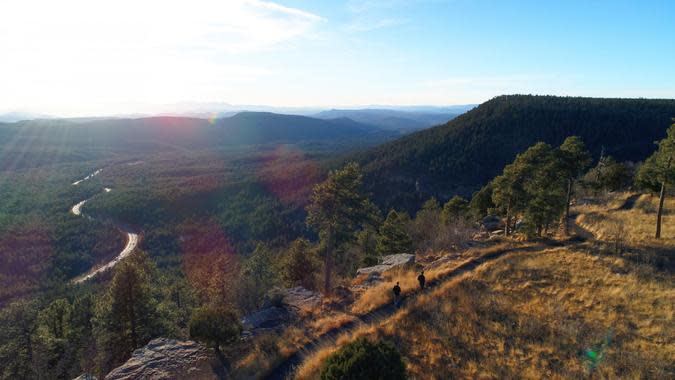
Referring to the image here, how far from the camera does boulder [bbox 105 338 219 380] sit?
18234 millimetres

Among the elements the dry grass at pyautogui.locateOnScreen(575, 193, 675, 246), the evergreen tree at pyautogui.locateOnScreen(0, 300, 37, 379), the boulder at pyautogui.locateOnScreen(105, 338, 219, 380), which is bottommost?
the evergreen tree at pyautogui.locateOnScreen(0, 300, 37, 379)

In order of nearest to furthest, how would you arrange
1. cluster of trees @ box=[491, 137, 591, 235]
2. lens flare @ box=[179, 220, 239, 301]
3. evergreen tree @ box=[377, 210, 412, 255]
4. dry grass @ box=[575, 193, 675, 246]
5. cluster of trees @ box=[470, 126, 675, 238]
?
dry grass @ box=[575, 193, 675, 246], cluster of trees @ box=[470, 126, 675, 238], cluster of trees @ box=[491, 137, 591, 235], evergreen tree @ box=[377, 210, 412, 255], lens flare @ box=[179, 220, 239, 301]

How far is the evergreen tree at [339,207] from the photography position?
32.1 m

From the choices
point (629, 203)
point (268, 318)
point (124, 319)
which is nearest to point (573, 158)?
point (629, 203)

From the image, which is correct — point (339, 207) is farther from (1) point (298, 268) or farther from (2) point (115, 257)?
(2) point (115, 257)

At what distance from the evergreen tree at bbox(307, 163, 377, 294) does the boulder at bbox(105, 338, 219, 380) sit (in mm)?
13504

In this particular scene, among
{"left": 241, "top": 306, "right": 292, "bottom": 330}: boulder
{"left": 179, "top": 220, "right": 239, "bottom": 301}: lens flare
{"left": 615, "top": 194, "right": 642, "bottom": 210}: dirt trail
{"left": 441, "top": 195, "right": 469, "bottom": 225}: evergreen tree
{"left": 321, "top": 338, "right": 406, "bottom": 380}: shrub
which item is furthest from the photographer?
{"left": 179, "top": 220, "right": 239, "bottom": 301}: lens flare

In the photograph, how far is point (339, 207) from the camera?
32469mm

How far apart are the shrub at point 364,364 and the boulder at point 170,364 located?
10.1 meters

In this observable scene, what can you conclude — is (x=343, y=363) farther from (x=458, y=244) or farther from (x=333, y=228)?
(x=458, y=244)

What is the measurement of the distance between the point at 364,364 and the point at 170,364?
13.4 m

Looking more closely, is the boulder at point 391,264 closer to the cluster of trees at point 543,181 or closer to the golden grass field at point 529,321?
the golden grass field at point 529,321

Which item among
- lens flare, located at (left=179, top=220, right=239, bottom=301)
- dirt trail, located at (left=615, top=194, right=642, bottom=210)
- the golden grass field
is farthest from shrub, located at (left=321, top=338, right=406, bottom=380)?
lens flare, located at (left=179, top=220, right=239, bottom=301)

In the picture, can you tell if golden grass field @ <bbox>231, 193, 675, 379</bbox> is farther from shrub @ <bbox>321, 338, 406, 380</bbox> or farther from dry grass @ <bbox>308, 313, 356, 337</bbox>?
shrub @ <bbox>321, 338, 406, 380</bbox>
